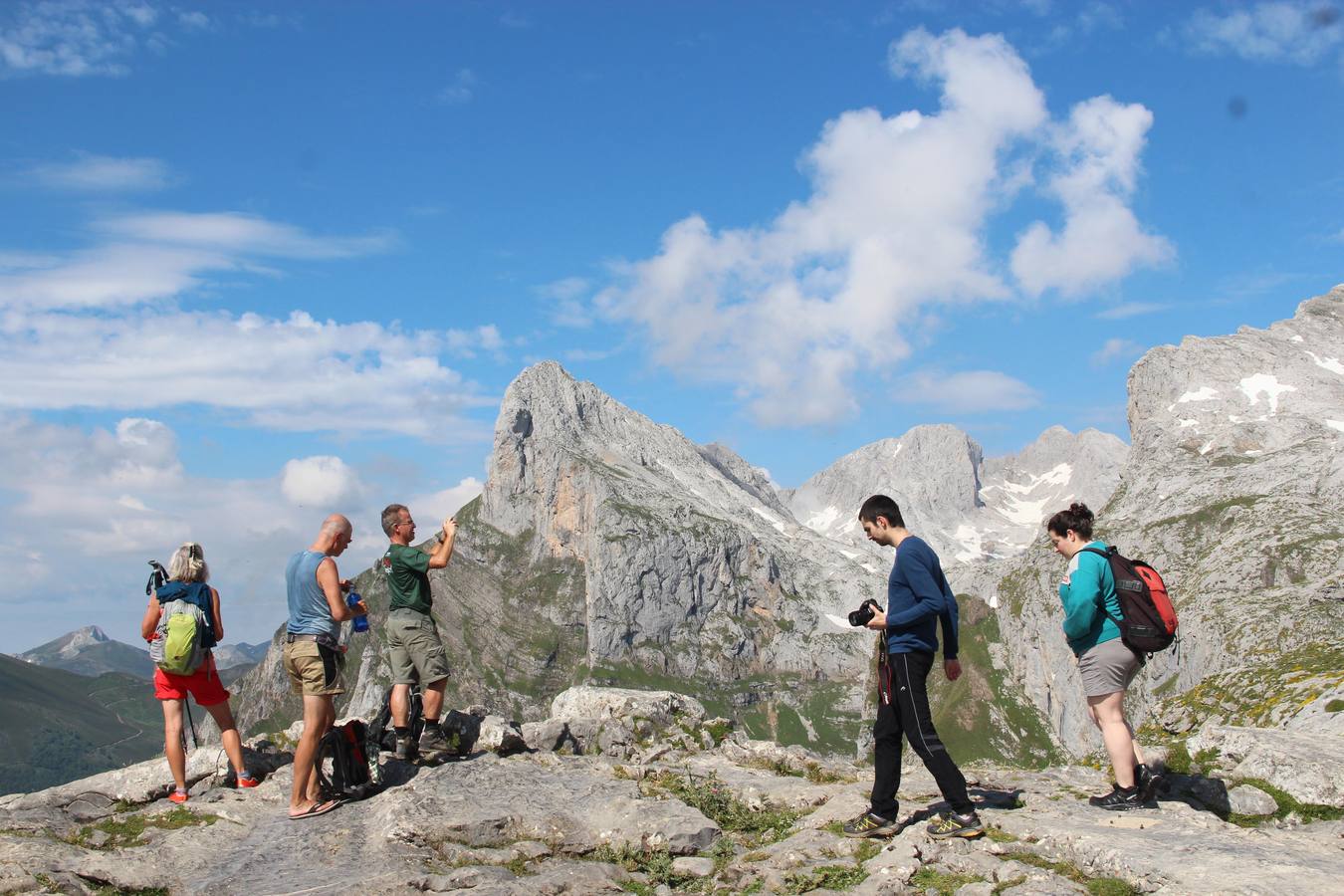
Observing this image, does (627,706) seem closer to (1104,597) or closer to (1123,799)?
(1123,799)

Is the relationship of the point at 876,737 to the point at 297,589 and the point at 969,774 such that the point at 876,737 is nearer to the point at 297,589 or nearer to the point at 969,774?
the point at 969,774

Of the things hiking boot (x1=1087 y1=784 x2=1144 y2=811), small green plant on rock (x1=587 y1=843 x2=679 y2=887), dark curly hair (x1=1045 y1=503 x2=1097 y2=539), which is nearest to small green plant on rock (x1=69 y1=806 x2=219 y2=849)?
small green plant on rock (x1=587 y1=843 x2=679 y2=887)

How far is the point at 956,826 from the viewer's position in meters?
11.9

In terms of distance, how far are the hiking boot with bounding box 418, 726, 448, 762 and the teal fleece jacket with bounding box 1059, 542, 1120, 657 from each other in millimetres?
11251

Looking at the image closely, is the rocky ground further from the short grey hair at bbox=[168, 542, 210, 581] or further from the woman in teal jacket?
the short grey hair at bbox=[168, 542, 210, 581]

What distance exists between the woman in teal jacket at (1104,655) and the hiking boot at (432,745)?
11.3m

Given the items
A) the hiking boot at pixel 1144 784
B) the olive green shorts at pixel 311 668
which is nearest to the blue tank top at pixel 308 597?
the olive green shorts at pixel 311 668

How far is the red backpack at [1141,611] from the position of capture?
12.7 metres

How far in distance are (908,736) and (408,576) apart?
914cm

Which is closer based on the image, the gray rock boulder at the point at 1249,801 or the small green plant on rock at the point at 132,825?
the gray rock boulder at the point at 1249,801

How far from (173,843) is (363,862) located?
323 centimetres

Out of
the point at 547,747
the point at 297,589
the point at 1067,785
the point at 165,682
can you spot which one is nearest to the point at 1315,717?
the point at 1067,785

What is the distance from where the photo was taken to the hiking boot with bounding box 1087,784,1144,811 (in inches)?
522

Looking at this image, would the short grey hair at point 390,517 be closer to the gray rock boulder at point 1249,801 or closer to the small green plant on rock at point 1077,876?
the small green plant on rock at point 1077,876
